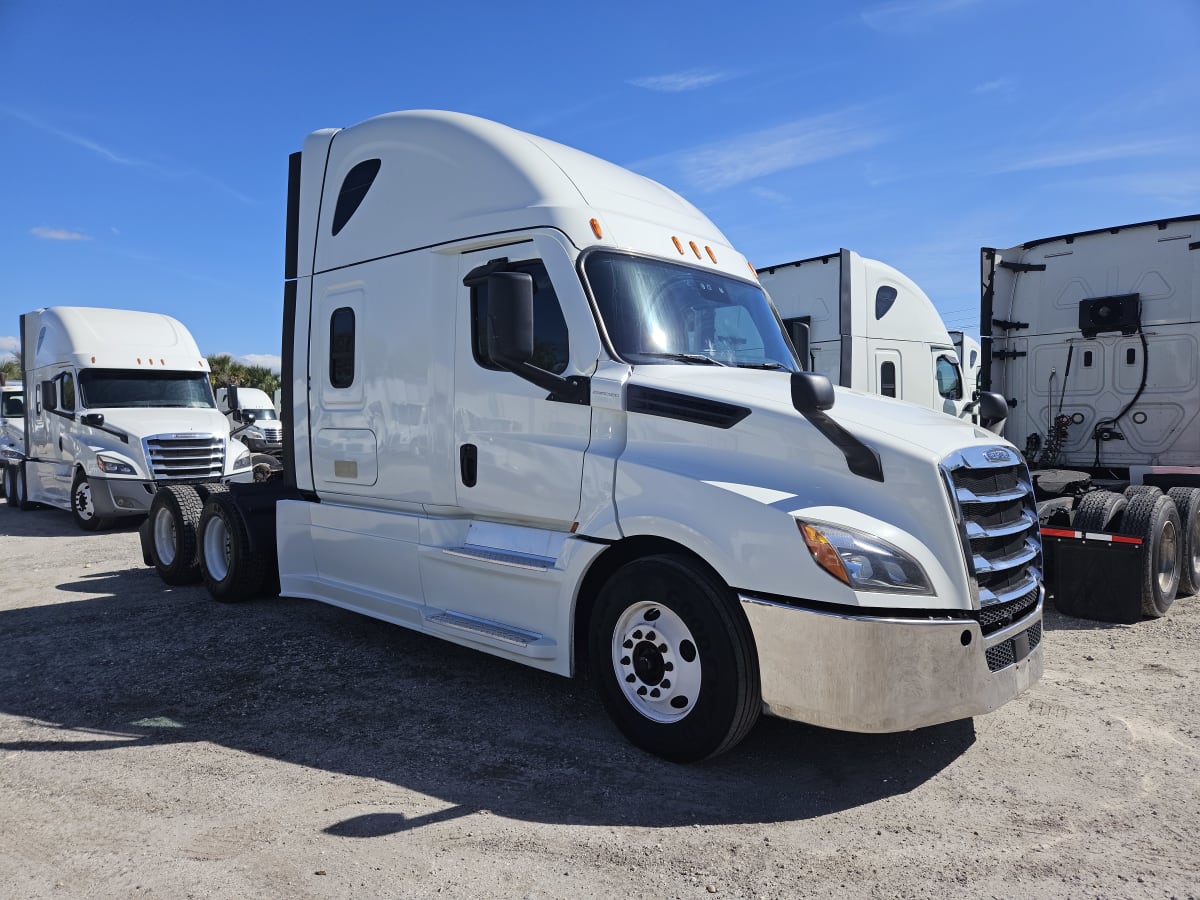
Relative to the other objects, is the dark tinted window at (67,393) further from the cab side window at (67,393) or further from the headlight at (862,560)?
the headlight at (862,560)

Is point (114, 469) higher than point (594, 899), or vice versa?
point (114, 469)

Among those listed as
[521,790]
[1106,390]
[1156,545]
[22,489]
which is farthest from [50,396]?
[1156,545]

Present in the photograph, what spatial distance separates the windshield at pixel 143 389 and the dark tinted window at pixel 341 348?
9.43 metres

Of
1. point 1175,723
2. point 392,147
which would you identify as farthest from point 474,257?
point 1175,723

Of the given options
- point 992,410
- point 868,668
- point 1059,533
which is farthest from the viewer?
point 1059,533

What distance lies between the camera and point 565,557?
4637 millimetres

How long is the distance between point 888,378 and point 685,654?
30.7ft

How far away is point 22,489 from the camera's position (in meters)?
16.5

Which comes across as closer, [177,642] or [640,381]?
[640,381]

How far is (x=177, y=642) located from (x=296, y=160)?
377cm

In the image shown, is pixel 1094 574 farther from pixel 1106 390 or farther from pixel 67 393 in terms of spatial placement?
pixel 67 393

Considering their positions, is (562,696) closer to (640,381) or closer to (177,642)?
(640,381)

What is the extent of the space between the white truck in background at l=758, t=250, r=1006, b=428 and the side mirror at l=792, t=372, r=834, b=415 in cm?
757

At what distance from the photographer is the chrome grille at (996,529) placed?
156 inches
